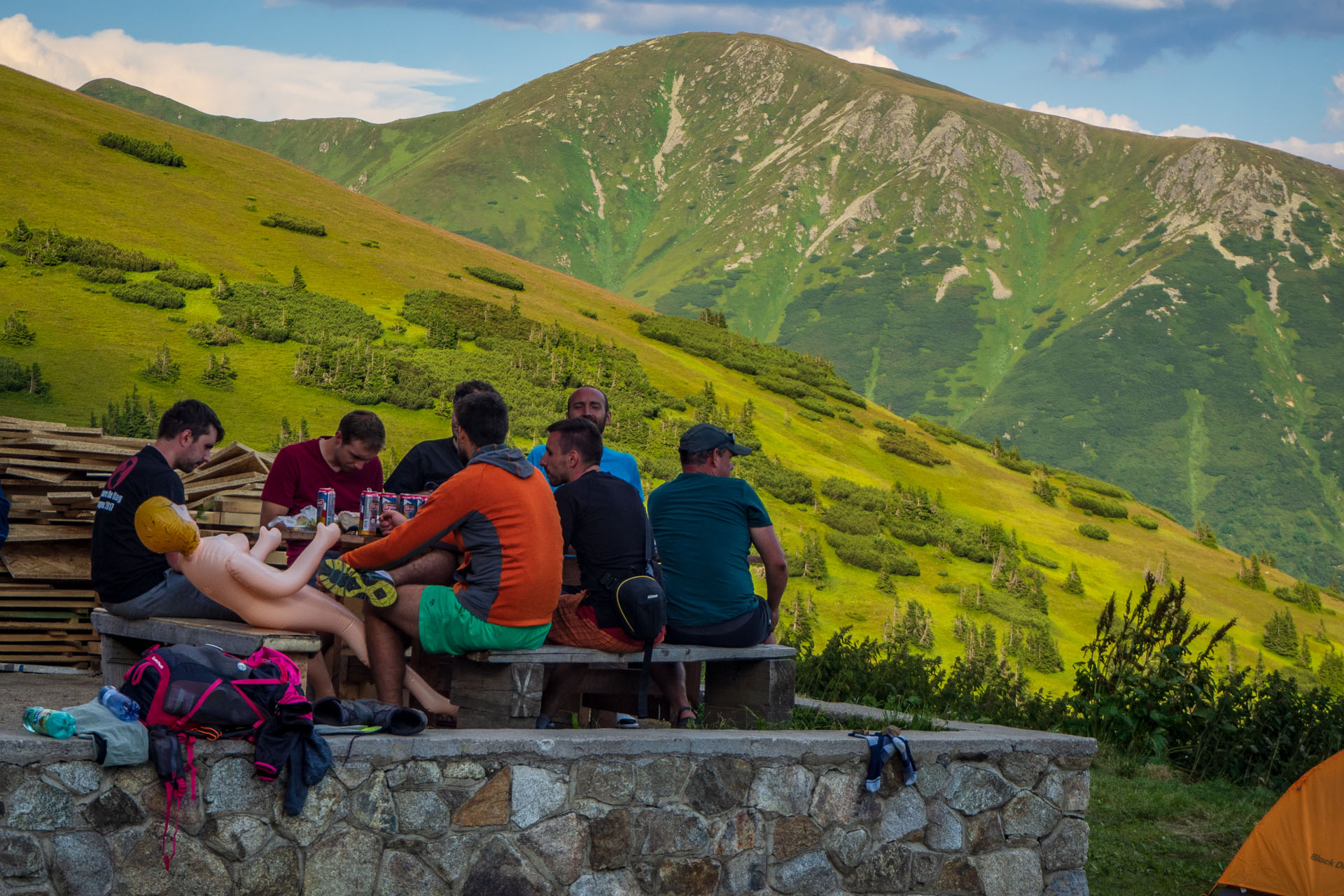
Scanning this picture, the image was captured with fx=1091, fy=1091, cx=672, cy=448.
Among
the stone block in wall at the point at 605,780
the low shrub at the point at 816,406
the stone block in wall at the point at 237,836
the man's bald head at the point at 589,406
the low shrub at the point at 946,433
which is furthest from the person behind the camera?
the low shrub at the point at 946,433

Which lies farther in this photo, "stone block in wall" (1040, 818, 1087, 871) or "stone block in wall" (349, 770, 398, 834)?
"stone block in wall" (1040, 818, 1087, 871)

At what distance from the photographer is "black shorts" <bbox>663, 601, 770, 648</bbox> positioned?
570 cm

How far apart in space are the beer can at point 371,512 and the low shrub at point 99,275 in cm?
2391

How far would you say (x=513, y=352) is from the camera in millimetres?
30062

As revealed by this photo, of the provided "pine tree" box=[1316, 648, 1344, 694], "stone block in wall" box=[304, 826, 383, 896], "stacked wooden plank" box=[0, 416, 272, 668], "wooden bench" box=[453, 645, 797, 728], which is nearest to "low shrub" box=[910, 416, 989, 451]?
"pine tree" box=[1316, 648, 1344, 694]

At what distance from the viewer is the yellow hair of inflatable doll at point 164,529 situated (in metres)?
4.60

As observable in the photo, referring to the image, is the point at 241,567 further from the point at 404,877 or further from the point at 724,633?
the point at 724,633

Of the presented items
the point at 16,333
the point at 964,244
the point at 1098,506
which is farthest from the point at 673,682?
the point at 964,244

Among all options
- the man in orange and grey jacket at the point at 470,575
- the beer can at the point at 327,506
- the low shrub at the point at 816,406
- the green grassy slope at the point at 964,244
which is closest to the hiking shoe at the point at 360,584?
the man in orange and grey jacket at the point at 470,575

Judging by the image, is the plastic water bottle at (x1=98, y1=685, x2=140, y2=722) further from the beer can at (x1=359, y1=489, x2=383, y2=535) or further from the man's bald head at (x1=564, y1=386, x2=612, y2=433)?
the man's bald head at (x1=564, y1=386, x2=612, y2=433)

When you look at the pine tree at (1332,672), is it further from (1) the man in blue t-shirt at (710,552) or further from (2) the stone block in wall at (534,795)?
(2) the stone block in wall at (534,795)

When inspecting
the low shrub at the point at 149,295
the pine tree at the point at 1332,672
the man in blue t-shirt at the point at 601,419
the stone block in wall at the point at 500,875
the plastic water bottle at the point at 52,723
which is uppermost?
the low shrub at the point at 149,295

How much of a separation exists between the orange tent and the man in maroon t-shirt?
211 inches

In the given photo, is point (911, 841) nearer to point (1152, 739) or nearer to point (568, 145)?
point (1152, 739)
